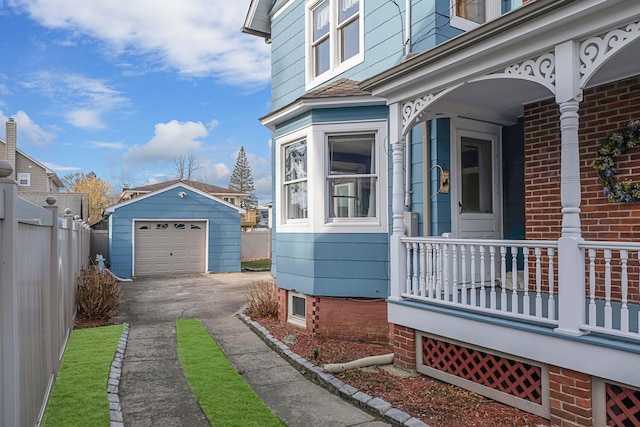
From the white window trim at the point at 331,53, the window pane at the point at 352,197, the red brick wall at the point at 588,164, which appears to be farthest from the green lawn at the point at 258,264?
the red brick wall at the point at 588,164

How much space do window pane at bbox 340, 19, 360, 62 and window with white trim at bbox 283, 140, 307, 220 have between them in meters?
1.88

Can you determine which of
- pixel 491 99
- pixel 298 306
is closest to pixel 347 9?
pixel 491 99

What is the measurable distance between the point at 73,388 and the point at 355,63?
6.22m

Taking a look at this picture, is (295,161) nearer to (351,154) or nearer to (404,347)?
(351,154)

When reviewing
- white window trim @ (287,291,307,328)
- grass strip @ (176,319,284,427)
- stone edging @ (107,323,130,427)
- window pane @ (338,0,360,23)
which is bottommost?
grass strip @ (176,319,284,427)

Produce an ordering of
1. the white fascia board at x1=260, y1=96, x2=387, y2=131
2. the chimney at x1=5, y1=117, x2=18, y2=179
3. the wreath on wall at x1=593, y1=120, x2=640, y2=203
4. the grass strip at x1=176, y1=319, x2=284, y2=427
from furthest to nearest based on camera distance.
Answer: the chimney at x1=5, y1=117, x2=18, y2=179, the white fascia board at x1=260, y1=96, x2=387, y2=131, the wreath on wall at x1=593, y1=120, x2=640, y2=203, the grass strip at x1=176, y1=319, x2=284, y2=427

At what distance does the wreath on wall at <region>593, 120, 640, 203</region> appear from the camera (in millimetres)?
4613

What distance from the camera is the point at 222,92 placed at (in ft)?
107

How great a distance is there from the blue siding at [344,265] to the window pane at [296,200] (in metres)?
0.53

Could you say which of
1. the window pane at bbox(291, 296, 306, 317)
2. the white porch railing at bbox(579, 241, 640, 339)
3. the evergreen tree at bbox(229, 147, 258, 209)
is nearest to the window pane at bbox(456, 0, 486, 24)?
the white porch railing at bbox(579, 241, 640, 339)

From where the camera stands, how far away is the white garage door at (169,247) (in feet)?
53.8

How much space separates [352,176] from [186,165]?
123ft

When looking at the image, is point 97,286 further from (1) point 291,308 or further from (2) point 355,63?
(2) point 355,63

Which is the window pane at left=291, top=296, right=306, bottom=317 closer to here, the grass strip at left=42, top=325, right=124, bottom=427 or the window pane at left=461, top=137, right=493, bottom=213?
the grass strip at left=42, top=325, right=124, bottom=427
